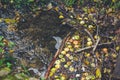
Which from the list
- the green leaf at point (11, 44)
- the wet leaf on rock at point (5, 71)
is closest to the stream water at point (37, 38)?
the green leaf at point (11, 44)

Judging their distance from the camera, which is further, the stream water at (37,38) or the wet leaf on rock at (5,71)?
the stream water at (37,38)

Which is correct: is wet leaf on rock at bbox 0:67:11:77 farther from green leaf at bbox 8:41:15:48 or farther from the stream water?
green leaf at bbox 8:41:15:48

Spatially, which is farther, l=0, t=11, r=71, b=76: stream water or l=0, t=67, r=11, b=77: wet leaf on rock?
l=0, t=11, r=71, b=76: stream water

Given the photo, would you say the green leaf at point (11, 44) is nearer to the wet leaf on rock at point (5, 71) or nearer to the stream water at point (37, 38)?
the stream water at point (37, 38)

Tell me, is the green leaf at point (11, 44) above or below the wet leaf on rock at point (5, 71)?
above

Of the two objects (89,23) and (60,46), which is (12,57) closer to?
(60,46)

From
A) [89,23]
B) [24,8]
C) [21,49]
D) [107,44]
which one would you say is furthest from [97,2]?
[21,49]

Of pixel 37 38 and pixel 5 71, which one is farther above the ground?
pixel 37 38

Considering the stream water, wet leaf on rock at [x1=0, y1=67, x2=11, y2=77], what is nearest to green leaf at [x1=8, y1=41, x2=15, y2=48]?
the stream water

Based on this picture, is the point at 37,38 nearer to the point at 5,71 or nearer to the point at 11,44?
the point at 11,44

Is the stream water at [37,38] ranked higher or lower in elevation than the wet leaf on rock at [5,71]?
higher

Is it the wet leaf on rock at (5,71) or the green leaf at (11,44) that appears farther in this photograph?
the green leaf at (11,44)

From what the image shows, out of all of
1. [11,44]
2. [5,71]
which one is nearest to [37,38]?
[11,44]
